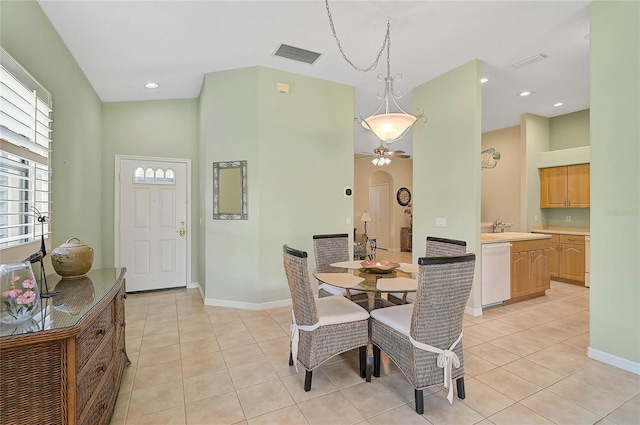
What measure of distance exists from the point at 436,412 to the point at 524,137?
5616mm

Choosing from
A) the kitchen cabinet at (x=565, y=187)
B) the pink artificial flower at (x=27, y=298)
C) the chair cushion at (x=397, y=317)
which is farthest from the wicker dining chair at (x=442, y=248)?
the kitchen cabinet at (x=565, y=187)

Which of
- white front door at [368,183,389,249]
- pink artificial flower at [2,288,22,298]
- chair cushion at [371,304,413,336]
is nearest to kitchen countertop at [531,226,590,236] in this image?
chair cushion at [371,304,413,336]

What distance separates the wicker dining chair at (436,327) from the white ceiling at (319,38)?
2.26 metres

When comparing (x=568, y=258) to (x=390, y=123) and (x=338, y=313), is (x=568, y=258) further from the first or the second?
(x=338, y=313)

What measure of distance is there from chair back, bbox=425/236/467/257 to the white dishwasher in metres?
1.20

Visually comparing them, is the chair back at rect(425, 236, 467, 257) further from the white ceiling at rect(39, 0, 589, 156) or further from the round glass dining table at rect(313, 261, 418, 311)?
the white ceiling at rect(39, 0, 589, 156)

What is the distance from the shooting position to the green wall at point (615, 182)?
244 cm

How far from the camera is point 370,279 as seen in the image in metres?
2.39

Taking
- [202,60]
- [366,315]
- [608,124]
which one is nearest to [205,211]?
[202,60]

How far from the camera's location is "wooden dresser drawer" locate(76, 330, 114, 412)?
4.57 feet

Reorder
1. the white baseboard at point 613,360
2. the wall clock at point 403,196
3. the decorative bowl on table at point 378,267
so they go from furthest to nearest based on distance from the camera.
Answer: the wall clock at point 403,196
the decorative bowl on table at point 378,267
the white baseboard at point 613,360

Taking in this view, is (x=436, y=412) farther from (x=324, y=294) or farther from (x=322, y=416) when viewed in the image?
(x=324, y=294)

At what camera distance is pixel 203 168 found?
14.3 feet

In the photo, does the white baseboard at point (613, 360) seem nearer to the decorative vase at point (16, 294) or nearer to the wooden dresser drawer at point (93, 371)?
the wooden dresser drawer at point (93, 371)
